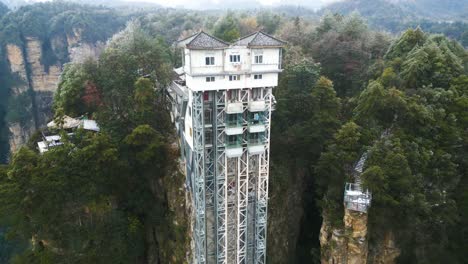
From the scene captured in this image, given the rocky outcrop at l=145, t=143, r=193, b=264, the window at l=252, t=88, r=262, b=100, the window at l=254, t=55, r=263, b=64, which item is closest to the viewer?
the window at l=254, t=55, r=263, b=64

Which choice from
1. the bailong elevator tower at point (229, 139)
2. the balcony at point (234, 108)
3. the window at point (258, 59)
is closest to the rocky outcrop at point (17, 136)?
the bailong elevator tower at point (229, 139)

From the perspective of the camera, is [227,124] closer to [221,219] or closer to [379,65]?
[221,219]

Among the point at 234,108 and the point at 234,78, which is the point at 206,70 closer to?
the point at 234,78

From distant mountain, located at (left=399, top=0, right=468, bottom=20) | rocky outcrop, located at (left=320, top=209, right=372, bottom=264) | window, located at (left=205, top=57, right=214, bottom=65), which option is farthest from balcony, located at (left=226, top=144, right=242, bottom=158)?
→ distant mountain, located at (left=399, top=0, right=468, bottom=20)

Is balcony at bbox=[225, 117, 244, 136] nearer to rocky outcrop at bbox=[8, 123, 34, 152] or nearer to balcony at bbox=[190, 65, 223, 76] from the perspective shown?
balcony at bbox=[190, 65, 223, 76]

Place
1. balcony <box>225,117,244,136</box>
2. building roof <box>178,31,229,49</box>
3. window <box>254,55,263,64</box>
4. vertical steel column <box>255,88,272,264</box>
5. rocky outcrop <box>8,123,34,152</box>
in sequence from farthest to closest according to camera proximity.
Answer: rocky outcrop <box>8,123,34,152</box>
vertical steel column <box>255,88,272,264</box>
window <box>254,55,263,64</box>
balcony <box>225,117,244,136</box>
building roof <box>178,31,229,49</box>

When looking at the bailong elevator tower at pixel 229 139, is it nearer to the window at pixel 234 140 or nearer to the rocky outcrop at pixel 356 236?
the window at pixel 234 140
